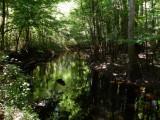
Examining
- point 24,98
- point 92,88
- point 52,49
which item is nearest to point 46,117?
point 24,98

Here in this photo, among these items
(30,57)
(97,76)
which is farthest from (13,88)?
(30,57)

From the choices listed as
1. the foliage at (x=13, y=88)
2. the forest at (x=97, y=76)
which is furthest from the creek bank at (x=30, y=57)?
the foliage at (x=13, y=88)

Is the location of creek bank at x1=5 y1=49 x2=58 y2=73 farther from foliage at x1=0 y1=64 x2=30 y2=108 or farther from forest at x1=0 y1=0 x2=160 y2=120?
foliage at x1=0 y1=64 x2=30 y2=108

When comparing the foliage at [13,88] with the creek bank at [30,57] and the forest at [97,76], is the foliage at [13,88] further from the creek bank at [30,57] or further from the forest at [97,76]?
the creek bank at [30,57]

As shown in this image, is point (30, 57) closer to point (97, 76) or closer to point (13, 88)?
point (97, 76)

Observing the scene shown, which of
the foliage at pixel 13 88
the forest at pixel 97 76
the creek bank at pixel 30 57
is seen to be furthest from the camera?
the creek bank at pixel 30 57

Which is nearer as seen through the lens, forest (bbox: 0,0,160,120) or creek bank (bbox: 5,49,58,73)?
forest (bbox: 0,0,160,120)

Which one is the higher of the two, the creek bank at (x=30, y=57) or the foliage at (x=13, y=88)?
the foliage at (x=13, y=88)

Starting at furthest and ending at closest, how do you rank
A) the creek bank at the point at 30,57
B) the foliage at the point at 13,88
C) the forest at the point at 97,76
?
1. the creek bank at the point at 30,57
2. the forest at the point at 97,76
3. the foliage at the point at 13,88

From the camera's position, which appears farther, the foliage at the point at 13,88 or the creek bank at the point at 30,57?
the creek bank at the point at 30,57

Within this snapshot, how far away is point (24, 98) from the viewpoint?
381 inches

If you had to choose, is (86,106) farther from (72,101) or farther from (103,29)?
(103,29)

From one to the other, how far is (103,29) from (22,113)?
18037 mm

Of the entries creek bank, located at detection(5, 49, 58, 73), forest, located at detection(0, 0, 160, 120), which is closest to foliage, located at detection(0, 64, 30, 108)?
forest, located at detection(0, 0, 160, 120)
